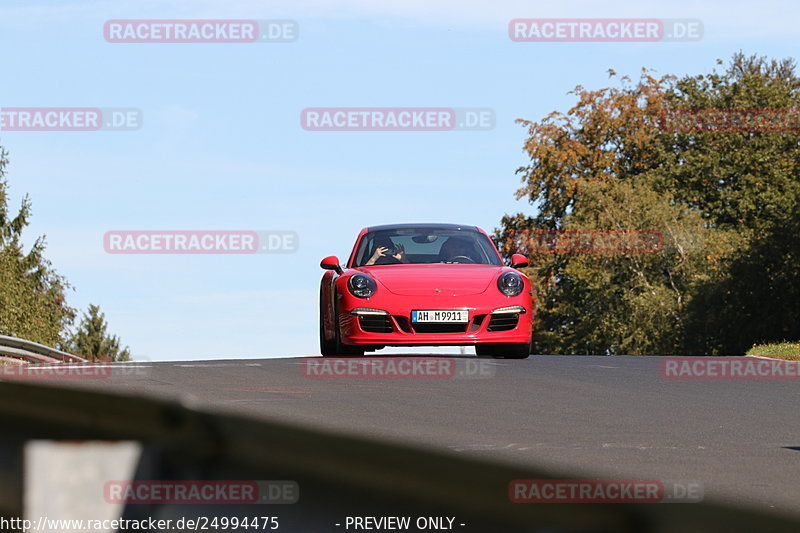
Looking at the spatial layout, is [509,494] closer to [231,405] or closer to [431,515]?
[431,515]

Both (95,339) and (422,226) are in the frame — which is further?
(95,339)

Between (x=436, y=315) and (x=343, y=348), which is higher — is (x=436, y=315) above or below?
above

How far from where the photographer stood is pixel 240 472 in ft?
7.03

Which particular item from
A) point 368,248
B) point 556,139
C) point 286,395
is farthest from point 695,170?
point 286,395

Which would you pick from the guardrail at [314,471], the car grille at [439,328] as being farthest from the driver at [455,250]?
the guardrail at [314,471]

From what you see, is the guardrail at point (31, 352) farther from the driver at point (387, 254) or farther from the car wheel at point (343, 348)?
the driver at point (387, 254)

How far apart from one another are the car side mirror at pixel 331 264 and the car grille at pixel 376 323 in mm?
1219

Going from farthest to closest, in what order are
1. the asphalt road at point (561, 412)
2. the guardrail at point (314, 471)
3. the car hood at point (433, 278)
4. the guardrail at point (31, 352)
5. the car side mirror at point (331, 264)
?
the guardrail at point (31, 352) → the car side mirror at point (331, 264) → the car hood at point (433, 278) → the asphalt road at point (561, 412) → the guardrail at point (314, 471)

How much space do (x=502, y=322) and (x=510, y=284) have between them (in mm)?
505

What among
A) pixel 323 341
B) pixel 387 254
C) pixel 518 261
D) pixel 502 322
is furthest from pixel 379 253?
pixel 502 322

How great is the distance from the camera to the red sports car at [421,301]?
16938mm

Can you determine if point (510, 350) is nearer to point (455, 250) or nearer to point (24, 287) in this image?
point (455, 250)

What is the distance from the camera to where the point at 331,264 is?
18172 mm

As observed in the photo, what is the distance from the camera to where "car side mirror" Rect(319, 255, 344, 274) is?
59.5ft
